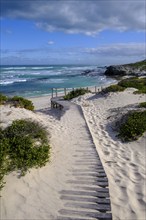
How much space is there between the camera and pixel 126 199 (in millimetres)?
7113

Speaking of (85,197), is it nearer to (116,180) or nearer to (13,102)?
(116,180)

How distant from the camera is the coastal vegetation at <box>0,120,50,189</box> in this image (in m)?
8.05

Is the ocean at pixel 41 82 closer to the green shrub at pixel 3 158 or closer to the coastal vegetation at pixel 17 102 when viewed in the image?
the coastal vegetation at pixel 17 102

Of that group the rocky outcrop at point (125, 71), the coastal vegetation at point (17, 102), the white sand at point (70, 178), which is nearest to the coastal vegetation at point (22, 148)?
the white sand at point (70, 178)

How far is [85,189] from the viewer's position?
24.4 feet

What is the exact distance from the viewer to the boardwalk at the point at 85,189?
21.2 ft

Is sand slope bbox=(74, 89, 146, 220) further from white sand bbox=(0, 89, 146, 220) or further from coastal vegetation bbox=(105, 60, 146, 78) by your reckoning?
coastal vegetation bbox=(105, 60, 146, 78)

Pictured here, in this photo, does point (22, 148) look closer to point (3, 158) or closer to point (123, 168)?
point (3, 158)

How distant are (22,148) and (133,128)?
514 cm

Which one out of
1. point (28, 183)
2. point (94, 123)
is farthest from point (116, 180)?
point (94, 123)

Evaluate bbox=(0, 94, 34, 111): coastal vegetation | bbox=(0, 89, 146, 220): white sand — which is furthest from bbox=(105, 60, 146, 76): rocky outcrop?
bbox=(0, 89, 146, 220): white sand

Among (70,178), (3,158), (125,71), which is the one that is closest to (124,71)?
(125,71)

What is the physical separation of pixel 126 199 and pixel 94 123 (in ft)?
27.0

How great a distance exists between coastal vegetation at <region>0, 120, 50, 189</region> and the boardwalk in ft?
3.51
